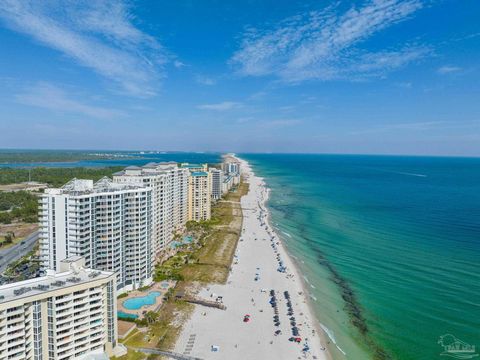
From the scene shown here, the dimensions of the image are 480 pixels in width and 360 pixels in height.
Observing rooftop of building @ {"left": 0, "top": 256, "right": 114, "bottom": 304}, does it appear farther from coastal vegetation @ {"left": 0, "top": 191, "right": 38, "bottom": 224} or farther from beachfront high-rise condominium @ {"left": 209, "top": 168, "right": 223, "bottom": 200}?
beachfront high-rise condominium @ {"left": 209, "top": 168, "right": 223, "bottom": 200}

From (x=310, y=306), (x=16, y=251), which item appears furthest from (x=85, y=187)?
(x=310, y=306)

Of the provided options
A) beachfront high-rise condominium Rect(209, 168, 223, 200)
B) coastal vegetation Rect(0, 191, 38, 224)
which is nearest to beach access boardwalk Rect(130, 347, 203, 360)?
coastal vegetation Rect(0, 191, 38, 224)

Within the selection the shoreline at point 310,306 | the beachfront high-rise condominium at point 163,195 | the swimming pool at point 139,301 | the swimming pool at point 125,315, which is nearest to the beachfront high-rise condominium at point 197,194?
the beachfront high-rise condominium at point 163,195

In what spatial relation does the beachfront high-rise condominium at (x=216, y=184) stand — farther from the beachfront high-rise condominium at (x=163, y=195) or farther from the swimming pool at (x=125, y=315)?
the swimming pool at (x=125, y=315)

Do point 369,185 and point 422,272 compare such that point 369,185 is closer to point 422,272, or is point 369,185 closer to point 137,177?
point 422,272

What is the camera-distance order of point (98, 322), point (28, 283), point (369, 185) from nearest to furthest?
point (28, 283)
point (98, 322)
point (369, 185)

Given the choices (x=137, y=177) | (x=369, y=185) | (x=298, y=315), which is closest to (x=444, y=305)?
A: (x=298, y=315)
